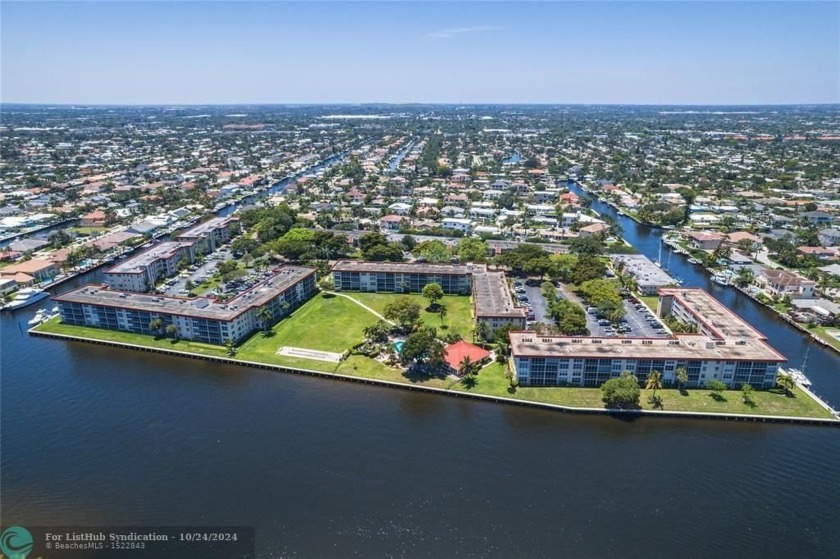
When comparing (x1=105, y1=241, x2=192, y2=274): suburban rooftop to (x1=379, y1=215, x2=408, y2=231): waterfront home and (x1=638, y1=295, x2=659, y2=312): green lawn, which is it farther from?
(x1=638, y1=295, x2=659, y2=312): green lawn

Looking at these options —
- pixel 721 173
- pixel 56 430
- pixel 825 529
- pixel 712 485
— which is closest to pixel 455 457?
pixel 712 485

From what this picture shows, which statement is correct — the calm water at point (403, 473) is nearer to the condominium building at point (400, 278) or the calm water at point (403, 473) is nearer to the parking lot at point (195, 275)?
the parking lot at point (195, 275)

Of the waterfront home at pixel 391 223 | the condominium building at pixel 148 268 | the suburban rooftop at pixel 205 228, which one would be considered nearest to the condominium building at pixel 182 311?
the condominium building at pixel 148 268

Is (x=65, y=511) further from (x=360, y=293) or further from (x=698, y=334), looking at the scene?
(x=698, y=334)

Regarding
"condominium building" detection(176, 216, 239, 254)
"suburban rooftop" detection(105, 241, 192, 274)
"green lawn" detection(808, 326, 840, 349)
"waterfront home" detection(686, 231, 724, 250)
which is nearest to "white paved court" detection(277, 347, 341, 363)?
"suburban rooftop" detection(105, 241, 192, 274)

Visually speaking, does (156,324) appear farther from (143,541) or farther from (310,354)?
(143,541)

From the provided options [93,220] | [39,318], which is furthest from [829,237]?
[93,220]
